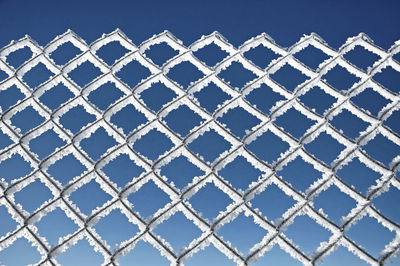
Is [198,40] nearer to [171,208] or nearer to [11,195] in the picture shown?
[171,208]

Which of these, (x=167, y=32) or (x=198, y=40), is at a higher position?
(x=167, y=32)

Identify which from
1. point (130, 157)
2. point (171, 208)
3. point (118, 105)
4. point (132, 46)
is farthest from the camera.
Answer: point (132, 46)

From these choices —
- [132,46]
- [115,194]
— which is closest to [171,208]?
[115,194]

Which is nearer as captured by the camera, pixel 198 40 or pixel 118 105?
pixel 118 105

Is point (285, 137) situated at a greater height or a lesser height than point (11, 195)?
lesser

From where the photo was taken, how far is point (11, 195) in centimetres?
189

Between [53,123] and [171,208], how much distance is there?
0.84 m

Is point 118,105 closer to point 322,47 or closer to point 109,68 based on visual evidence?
point 109,68

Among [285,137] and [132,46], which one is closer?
[285,137]

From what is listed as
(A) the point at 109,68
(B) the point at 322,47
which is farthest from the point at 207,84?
(B) the point at 322,47

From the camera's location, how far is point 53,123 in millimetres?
2094

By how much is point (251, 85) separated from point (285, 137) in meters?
0.39

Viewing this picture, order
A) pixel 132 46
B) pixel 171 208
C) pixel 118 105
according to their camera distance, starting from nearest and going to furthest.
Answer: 1. pixel 171 208
2. pixel 118 105
3. pixel 132 46

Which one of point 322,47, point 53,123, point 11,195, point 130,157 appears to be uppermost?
point 53,123
